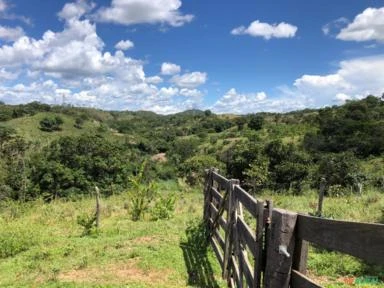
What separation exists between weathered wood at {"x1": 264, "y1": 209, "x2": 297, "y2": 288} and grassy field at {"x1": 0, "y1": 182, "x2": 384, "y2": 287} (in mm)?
3786

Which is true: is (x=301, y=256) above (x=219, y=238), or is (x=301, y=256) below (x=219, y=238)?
above

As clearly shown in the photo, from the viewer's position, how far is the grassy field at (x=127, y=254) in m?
7.33

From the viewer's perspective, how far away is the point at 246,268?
501cm

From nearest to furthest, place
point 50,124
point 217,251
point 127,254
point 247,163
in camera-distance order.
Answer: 1. point 217,251
2. point 127,254
3. point 247,163
4. point 50,124

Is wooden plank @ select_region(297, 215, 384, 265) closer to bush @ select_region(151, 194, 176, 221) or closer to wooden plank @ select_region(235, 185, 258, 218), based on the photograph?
wooden plank @ select_region(235, 185, 258, 218)

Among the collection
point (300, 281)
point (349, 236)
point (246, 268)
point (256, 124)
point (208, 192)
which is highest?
point (256, 124)

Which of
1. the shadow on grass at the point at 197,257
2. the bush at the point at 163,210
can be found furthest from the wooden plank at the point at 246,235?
the bush at the point at 163,210

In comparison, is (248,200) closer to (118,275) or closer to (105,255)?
(118,275)

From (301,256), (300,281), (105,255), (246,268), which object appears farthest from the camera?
(105,255)

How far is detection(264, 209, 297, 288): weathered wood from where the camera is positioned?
9.91 feet

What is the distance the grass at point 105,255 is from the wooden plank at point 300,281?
4191 millimetres

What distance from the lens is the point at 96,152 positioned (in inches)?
1601

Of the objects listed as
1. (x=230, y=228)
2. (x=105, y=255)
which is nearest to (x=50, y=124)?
(x=105, y=255)

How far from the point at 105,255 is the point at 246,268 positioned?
489cm
